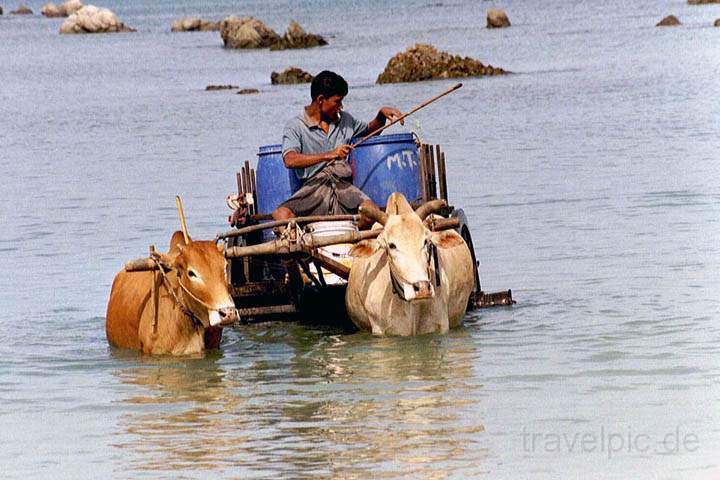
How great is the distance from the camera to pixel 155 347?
13289mm

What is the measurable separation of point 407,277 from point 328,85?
2.35 meters

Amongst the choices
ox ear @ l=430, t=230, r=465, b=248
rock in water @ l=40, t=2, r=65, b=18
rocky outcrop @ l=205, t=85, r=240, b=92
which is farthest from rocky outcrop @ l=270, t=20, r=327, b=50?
rock in water @ l=40, t=2, r=65, b=18

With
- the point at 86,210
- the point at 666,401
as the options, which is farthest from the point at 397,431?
the point at 86,210

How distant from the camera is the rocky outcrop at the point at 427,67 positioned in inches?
1849

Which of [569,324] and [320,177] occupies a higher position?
[320,177]

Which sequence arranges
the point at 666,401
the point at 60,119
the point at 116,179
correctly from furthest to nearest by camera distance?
the point at 60,119 → the point at 116,179 → the point at 666,401

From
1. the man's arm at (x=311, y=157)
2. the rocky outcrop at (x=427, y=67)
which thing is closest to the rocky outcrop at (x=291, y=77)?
the rocky outcrop at (x=427, y=67)

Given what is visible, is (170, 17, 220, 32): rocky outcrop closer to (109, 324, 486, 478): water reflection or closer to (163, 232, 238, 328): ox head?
(109, 324, 486, 478): water reflection

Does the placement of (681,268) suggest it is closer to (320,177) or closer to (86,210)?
(320,177)

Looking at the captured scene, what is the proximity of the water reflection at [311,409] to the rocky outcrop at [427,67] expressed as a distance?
32364mm

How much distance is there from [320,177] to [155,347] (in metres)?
2.27

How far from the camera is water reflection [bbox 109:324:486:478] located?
10391 mm

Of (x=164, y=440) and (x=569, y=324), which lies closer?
(x=164, y=440)

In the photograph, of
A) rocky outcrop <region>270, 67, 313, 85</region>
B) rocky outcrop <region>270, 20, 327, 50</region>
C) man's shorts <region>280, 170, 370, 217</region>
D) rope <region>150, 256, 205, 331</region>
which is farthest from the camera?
rocky outcrop <region>270, 20, 327, 50</region>
